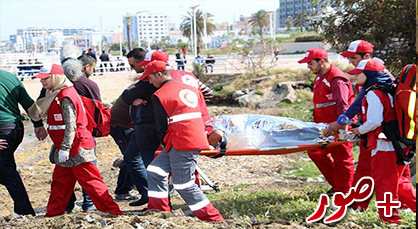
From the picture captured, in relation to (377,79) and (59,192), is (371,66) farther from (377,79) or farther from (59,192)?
(59,192)

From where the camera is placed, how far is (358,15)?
10.1 metres

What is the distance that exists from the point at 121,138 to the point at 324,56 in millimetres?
2819

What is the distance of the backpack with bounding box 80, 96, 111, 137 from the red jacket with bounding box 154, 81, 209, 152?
1.21 m

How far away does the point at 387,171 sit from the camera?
17.9 feet

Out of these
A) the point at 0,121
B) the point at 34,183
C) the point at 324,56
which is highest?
the point at 324,56

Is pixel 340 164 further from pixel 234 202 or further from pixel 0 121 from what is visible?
pixel 0 121

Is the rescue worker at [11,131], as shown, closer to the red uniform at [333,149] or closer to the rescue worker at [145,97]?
the rescue worker at [145,97]

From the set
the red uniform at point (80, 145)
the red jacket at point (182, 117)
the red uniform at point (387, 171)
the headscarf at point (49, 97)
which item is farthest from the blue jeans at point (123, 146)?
the red uniform at point (387, 171)

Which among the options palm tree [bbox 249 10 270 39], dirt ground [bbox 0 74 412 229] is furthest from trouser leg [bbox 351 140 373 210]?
palm tree [bbox 249 10 270 39]

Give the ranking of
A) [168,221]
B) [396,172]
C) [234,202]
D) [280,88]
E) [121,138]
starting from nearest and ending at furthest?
1. [168,221]
2. [396,172]
3. [234,202]
4. [121,138]
5. [280,88]

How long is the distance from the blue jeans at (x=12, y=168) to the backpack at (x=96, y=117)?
84 centimetres

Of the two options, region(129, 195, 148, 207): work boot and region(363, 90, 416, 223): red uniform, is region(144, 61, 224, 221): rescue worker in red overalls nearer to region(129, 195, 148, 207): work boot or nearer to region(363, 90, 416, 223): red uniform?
region(129, 195, 148, 207): work boot

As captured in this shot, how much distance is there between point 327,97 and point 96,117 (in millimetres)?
2757

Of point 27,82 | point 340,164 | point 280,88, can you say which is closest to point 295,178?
point 340,164
